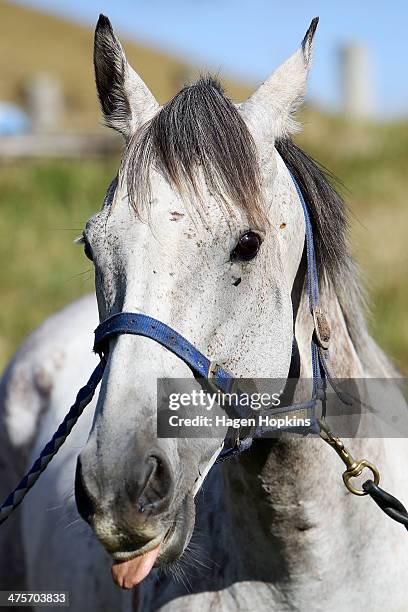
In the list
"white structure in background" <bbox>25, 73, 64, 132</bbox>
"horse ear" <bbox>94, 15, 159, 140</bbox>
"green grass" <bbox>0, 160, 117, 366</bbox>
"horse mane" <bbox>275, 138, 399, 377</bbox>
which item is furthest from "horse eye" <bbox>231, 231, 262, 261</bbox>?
"white structure in background" <bbox>25, 73, 64, 132</bbox>

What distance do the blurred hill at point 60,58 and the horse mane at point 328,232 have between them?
27.6m

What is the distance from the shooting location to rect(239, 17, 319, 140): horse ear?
2570 mm

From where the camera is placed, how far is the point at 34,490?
4031mm

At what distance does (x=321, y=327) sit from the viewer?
8.63 ft

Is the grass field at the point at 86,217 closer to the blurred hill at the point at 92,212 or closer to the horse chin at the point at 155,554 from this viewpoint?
the blurred hill at the point at 92,212

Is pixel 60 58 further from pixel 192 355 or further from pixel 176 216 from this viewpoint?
pixel 192 355

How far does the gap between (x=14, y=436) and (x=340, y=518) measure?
2.02 metres

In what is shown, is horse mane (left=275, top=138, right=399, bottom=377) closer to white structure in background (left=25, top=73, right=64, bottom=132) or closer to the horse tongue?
A: the horse tongue

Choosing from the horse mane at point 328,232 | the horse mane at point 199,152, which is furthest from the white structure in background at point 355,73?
the horse mane at point 199,152

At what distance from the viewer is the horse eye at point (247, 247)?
90.9 inches

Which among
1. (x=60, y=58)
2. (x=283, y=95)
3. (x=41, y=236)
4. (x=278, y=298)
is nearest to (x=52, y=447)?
(x=278, y=298)

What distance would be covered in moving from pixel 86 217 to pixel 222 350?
864cm

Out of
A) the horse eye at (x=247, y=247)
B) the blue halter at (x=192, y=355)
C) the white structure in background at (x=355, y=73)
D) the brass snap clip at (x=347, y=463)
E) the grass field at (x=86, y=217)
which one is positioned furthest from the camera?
the white structure in background at (x=355, y=73)

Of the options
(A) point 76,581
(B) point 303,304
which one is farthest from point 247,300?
(A) point 76,581
